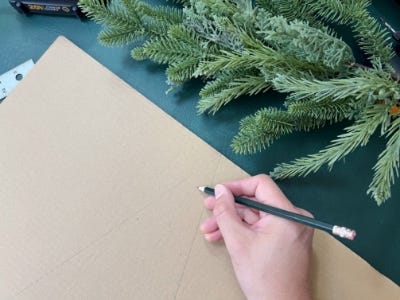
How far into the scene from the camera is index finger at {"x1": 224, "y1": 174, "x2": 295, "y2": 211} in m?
0.52

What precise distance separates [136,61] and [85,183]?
229mm

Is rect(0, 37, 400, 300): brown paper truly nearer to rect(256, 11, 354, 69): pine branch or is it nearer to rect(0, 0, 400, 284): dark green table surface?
rect(0, 0, 400, 284): dark green table surface

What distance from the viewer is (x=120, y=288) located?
0.52 meters

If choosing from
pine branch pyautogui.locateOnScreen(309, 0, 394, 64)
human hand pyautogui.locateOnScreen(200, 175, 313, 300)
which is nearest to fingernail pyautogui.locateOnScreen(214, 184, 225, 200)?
human hand pyautogui.locateOnScreen(200, 175, 313, 300)

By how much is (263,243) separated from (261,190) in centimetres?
8

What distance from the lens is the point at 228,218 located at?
1.66ft

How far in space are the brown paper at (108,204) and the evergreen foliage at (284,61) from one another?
9 centimetres

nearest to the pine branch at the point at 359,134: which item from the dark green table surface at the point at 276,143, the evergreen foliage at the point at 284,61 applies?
the evergreen foliage at the point at 284,61

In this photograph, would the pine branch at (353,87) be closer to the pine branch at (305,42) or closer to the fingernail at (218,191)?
the pine branch at (305,42)

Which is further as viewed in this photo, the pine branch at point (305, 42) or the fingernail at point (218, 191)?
the fingernail at point (218, 191)

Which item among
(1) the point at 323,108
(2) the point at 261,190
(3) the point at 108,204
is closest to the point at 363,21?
(1) the point at 323,108

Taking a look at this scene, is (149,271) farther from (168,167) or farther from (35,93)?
(35,93)

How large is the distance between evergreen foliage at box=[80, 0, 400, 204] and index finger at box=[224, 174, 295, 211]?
0.04 meters

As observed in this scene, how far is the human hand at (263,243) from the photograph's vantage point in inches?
18.7
